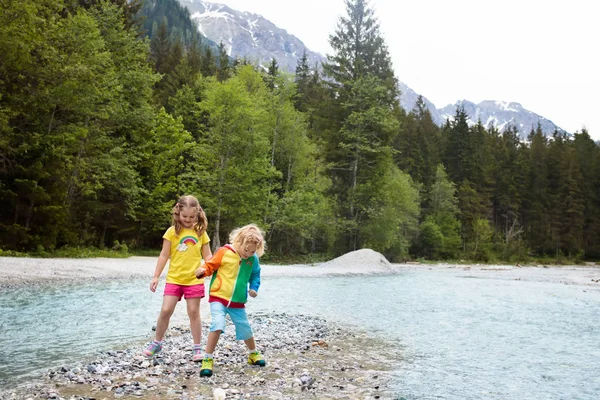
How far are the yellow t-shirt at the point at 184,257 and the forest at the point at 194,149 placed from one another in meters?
16.2

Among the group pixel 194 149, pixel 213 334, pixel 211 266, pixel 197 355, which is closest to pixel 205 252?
pixel 211 266

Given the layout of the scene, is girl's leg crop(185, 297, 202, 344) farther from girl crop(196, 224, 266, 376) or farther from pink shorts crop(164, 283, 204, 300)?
girl crop(196, 224, 266, 376)

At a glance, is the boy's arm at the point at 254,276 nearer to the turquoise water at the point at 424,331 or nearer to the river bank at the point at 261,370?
the river bank at the point at 261,370

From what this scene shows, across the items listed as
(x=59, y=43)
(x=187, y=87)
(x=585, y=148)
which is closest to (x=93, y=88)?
(x=59, y=43)

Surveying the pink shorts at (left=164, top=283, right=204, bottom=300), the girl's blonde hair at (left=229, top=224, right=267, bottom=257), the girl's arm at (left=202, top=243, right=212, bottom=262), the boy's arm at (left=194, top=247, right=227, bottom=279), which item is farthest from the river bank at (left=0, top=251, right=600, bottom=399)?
the girl's blonde hair at (left=229, top=224, right=267, bottom=257)

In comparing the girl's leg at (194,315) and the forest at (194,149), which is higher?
the forest at (194,149)

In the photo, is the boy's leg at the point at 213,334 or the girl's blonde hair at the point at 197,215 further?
the girl's blonde hair at the point at 197,215

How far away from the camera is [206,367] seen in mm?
4918

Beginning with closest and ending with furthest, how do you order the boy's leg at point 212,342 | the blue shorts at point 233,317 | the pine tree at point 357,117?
the boy's leg at point 212,342
the blue shorts at point 233,317
the pine tree at point 357,117

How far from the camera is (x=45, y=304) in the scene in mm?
10047

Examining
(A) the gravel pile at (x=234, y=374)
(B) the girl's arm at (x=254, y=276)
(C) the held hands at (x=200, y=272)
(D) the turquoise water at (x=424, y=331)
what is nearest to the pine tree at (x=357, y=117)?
(D) the turquoise water at (x=424, y=331)

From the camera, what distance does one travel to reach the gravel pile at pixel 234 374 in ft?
14.1

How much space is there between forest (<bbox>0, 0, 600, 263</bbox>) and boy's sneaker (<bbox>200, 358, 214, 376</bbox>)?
17.2m

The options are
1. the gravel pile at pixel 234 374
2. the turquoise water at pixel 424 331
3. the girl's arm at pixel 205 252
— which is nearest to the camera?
the gravel pile at pixel 234 374
